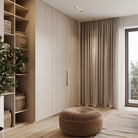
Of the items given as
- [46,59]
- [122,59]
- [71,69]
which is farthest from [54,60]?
[122,59]

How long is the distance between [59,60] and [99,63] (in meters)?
1.29

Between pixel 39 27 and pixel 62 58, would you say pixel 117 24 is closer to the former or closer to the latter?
pixel 62 58

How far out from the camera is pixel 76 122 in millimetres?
3016

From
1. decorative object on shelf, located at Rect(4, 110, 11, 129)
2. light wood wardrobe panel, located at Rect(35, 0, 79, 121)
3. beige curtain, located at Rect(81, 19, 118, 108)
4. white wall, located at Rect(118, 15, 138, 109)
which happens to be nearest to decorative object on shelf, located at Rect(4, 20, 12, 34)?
light wood wardrobe panel, located at Rect(35, 0, 79, 121)

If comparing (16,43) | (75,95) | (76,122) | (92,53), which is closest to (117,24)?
(92,53)

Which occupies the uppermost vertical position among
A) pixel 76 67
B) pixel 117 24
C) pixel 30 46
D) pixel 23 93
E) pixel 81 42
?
pixel 117 24

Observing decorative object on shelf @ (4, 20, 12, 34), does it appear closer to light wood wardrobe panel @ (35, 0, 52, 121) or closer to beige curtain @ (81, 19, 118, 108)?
light wood wardrobe panel @ (35, 0, 52, 121)

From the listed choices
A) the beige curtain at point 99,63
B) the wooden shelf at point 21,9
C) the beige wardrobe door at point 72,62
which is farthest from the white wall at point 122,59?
the wooden shelf at point 21,9

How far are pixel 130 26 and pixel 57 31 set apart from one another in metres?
1.98

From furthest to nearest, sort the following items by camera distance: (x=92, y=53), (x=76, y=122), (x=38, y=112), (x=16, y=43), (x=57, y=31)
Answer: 1. (x=92, y=53)
2. (x=57, y=31)
3. (x=38, y=112)
4. (x=16, y=43)
5. (x=76, y=122)

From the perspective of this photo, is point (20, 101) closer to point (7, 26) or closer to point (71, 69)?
point (7, 26)

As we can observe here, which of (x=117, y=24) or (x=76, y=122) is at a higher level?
(x=117, y=24)

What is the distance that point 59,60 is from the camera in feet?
15.6

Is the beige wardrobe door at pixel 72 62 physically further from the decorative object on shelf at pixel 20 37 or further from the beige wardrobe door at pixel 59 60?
the decorative object on shelf at pixel 20 37
